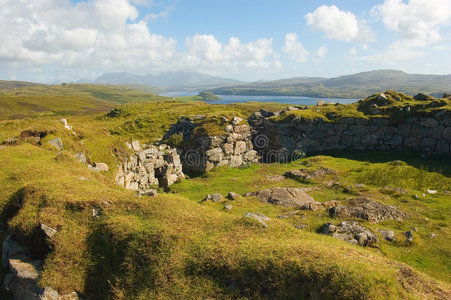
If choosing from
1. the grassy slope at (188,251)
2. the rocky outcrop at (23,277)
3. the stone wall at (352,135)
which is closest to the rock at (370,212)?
Answer: the grassy slope at (188,251)

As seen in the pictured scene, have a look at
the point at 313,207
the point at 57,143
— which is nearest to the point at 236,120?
the point at 313,207

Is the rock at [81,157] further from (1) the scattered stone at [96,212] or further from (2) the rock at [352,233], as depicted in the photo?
(2) the rock at [352,233]

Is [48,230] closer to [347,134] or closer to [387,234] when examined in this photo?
[387,234]

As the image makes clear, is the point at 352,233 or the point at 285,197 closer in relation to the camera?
the point at 352,233

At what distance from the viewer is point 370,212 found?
625 inches

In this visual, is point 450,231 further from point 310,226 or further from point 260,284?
point 260,284

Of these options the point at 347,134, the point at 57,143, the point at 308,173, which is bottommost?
the point at 308,173

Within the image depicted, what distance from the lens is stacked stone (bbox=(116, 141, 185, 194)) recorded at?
78.1ft

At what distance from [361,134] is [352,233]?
26870 millimetres

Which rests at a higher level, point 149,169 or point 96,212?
point 96,212

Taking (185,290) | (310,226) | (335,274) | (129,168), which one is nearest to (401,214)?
(310,226)

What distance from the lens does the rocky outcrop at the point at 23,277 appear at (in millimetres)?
8320

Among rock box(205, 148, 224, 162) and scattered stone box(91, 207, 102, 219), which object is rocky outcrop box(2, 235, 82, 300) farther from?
rock box(205, 148, 224, 162)

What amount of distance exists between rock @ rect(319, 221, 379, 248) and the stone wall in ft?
76.0
